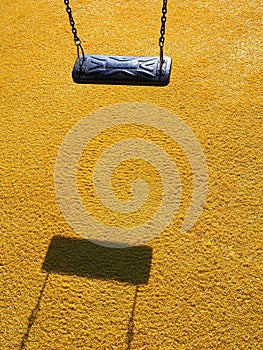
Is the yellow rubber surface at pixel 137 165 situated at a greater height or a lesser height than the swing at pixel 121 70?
lesser

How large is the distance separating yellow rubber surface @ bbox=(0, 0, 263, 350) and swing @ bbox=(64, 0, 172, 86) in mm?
745

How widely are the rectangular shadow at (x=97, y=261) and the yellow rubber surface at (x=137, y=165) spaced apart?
0.8 inches

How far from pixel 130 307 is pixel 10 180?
1353 millimetres

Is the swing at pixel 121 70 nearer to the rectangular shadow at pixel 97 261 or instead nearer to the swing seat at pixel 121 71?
the swing seat at pixel 121 71

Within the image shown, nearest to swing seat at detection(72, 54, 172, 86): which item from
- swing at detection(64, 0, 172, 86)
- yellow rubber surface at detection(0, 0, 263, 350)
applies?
swing at detection(64, 0, 172, 86)

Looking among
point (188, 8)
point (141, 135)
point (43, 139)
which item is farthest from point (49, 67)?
point (188, 8)

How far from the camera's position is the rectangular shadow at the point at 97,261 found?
8.85ft

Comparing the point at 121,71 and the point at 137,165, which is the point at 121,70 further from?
the point at 137,165

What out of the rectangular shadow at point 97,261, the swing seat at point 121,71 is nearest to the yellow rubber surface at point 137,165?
the rectangular shadow at point 97,261

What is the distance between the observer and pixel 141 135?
350cm

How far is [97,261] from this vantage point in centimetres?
277

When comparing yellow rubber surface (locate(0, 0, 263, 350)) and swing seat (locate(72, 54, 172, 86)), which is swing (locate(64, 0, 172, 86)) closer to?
swing seat (locate(72, 54, 172, 86))

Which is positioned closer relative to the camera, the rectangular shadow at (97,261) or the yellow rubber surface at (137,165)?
the yellow rubber surface at (137,165)

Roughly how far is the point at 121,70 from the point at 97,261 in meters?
1.23
